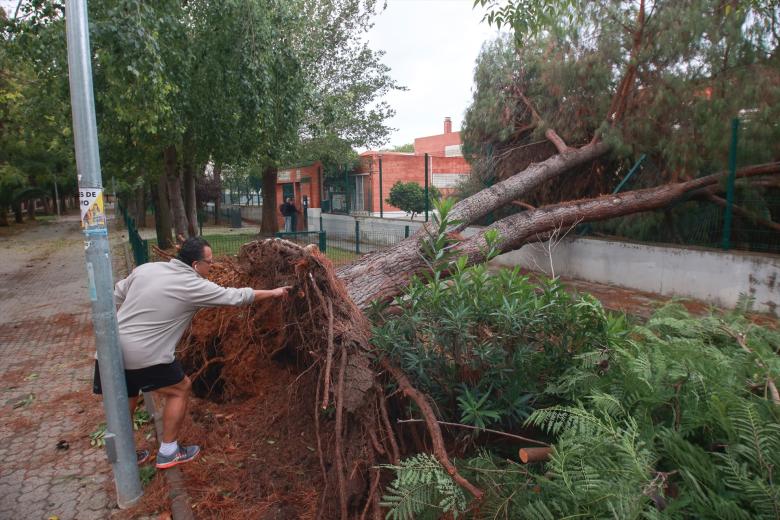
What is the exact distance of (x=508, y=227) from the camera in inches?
289

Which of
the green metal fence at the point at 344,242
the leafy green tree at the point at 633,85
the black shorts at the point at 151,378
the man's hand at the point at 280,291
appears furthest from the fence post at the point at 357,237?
the black shorts at the point at 151,378

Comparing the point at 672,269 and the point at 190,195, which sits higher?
the point at 190,195

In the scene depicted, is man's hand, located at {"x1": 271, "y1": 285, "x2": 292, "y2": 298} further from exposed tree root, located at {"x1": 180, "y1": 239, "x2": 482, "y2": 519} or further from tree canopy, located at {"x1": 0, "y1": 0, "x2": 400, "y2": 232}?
tree canopy, located at {"x1": 0, "y1": 0, "x2": 400, "y2": 232}

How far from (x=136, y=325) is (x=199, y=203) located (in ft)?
95.6

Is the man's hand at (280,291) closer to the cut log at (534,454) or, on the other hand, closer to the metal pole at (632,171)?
the cut log at (534,454)

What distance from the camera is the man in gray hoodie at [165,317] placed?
3.47m

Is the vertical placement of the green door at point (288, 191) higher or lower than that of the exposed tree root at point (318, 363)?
higher

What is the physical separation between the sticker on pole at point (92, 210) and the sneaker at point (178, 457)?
1.65 metres

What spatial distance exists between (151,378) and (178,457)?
0.64m

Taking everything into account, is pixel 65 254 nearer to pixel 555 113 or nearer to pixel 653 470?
pixel 555 113

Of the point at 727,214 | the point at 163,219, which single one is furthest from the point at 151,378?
the point at 163,219

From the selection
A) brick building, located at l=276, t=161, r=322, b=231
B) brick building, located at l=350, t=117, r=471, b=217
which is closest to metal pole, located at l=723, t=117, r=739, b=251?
brick building, located at l=350, t=117, r=471, b=217

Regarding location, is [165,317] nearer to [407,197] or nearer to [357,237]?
[357,237]

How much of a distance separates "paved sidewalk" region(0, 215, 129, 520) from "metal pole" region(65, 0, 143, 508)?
419mm
